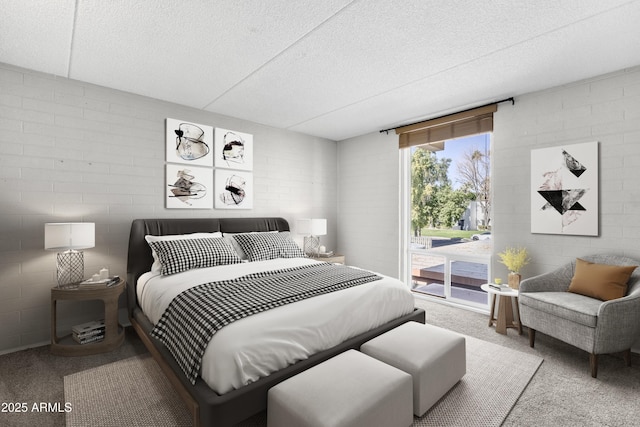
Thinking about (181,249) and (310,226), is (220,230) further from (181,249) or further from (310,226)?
(310,226)

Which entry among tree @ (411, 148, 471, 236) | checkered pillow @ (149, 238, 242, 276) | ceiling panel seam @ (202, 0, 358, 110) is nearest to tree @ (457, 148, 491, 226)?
tree @ (411, 148, 471, 236)

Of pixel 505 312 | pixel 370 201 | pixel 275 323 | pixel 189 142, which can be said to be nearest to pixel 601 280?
pixel 505 312

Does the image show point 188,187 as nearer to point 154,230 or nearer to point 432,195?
point 154,230

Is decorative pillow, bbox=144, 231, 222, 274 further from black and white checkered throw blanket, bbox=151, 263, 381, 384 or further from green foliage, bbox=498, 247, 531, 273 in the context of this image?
green foliage, bbox=498, 247, 531, 273

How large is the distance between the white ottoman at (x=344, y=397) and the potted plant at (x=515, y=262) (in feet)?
7.41

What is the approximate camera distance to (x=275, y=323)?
1.89 metres

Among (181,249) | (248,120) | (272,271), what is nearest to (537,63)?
(272,271)

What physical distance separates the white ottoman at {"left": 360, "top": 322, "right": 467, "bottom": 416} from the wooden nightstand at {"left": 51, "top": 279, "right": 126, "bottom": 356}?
238 centimetres

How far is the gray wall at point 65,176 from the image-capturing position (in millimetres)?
2840

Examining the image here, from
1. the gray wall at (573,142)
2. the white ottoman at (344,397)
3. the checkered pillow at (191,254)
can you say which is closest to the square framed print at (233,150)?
the checkered pillow at (191,254)

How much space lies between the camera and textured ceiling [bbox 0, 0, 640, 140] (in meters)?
2.07

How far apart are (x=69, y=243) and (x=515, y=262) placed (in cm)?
445

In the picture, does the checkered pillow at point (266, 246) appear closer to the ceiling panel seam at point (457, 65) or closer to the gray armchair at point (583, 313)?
the ceiling panel seam at point (457, 65)

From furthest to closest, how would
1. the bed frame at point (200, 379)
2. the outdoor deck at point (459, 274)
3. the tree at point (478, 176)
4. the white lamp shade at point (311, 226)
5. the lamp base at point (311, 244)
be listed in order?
the lamp base at point (311, 244)
the white lamp shade at point (311, 226)
the outdoor deck at point (459, 274)
the tree at point (478, 176)
the bed frame at point (200, 379)
